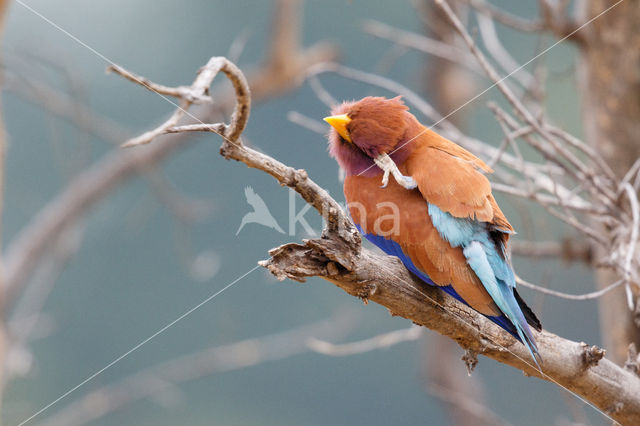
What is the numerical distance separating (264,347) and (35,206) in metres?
1.13

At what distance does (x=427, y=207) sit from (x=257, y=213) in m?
0.24

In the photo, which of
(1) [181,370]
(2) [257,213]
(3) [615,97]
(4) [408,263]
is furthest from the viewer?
(1) [181,370]

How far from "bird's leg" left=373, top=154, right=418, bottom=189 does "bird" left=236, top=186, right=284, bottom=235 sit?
0.57 ft

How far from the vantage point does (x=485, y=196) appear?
0.83 m

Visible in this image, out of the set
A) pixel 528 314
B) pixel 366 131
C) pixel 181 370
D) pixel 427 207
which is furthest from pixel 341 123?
pixel 181 370

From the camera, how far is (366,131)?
87 centimetres

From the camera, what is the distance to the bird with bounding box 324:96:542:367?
2.62ft

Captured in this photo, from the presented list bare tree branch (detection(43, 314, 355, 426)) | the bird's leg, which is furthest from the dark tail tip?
bare tree branch (detection(43, 314, 355, 426))

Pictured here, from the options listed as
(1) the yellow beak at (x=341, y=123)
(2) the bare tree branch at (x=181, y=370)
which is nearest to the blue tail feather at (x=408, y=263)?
(1) the yellow beak at (x=341, y=123)

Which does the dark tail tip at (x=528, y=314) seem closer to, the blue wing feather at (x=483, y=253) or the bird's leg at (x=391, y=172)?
the blue wing feather at (x=483, y=253)

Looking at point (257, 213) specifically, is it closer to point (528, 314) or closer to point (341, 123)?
point (341, 123)

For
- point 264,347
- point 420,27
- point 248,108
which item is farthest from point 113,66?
point 420,27

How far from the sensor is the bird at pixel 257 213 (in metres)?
0.74

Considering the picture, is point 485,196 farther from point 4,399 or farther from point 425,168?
point 4,399
